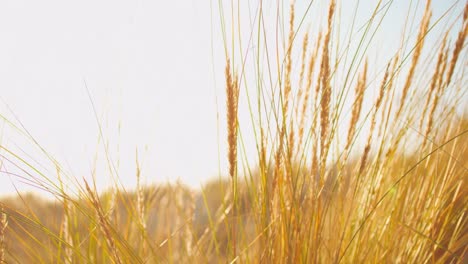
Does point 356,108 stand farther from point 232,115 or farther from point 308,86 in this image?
point 232,115

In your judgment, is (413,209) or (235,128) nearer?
(235,128)

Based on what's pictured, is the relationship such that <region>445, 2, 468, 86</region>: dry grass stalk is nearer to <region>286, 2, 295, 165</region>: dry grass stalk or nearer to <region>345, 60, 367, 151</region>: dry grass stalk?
<region>345, 60, 367, 151</region>: dry grass stalk

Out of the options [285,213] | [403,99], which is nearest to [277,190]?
[285,213]

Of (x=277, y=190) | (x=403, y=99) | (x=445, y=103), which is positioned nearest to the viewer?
(x=277, y=190)

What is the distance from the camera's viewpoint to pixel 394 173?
1634mm

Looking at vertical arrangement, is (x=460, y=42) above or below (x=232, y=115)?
above

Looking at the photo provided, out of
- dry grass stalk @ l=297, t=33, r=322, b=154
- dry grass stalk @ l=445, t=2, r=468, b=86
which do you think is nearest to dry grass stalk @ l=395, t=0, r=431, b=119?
dry grass stalk @ l=445, t=2, r=468, b=86

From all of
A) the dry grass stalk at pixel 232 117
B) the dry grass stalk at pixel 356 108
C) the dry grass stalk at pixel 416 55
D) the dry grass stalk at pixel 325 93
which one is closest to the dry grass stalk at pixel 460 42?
the dry grass stalk at pixel 416 55

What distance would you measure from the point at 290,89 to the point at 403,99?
45 centimetres

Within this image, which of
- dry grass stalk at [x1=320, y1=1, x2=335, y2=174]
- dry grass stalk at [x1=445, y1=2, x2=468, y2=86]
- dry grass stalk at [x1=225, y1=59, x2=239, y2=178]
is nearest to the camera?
dry grass stalk at [x1=225, y1=59, x2=239, y2=178]

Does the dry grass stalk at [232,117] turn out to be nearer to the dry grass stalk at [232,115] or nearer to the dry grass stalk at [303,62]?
the dry grass stalk at [232,115]

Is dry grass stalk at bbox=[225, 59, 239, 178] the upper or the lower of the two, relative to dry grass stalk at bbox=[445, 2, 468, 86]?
lower

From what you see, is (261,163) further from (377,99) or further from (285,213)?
(377,99)

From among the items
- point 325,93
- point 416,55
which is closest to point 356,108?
point 325,93
